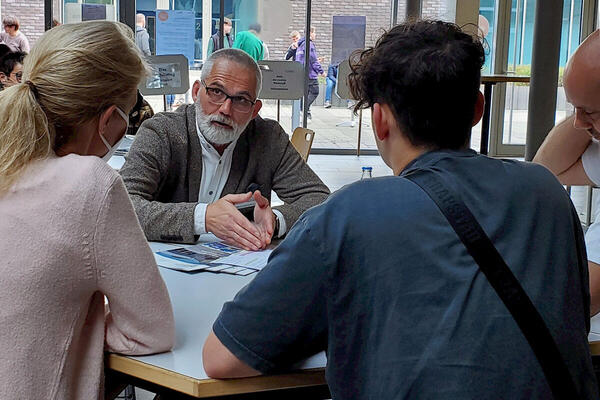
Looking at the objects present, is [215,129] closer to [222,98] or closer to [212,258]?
[222,98]

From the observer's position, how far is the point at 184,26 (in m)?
10.7

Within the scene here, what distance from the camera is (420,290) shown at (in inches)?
44.7

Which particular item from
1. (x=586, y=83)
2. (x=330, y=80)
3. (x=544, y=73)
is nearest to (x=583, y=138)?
(x=586, y=83)

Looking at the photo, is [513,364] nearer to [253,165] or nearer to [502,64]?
[253,165]

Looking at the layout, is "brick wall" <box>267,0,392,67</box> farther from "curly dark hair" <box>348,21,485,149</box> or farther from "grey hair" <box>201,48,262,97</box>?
"curly dark hair" <box>348,21,485,149</box>

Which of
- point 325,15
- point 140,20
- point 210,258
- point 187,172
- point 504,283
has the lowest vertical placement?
point 210,258

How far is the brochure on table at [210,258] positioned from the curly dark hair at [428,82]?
0.91 meters

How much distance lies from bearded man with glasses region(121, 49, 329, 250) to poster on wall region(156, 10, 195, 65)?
8115mm

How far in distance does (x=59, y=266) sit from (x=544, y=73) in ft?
22.3

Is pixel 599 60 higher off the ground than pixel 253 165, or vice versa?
pixel 599 60

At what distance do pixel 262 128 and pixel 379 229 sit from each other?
185 centimetres

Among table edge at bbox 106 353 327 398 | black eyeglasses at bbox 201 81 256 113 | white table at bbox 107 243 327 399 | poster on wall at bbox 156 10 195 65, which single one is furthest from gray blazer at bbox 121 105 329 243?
poster on wall at bbox 156 10 195 65

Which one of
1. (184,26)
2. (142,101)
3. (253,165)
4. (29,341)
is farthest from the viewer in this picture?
(184,26)

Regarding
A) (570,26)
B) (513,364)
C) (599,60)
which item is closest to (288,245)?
(513,364)
